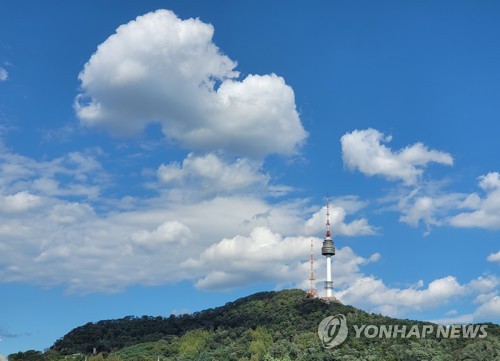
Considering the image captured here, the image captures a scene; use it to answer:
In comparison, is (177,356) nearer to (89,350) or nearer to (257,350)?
(257,350)

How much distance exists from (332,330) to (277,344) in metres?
14.2

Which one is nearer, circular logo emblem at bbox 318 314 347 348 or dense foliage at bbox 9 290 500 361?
dense foliage at bbox 9 290 500 361

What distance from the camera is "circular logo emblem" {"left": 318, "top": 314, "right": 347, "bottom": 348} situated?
141663 millimetres

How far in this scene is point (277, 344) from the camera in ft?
497

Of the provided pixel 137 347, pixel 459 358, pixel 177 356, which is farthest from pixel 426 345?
pixel 137 347

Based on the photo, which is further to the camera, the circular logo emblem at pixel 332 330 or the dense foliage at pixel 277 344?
the circular logo emblem at pixel 332 330

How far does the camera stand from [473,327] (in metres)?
143

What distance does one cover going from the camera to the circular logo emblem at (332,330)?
141663mm

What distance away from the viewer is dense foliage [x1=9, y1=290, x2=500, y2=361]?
419 feet

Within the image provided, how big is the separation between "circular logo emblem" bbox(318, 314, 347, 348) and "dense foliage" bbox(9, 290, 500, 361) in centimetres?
162

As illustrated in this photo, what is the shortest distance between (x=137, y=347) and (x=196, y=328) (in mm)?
26402

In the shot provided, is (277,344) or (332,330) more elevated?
(332,330)

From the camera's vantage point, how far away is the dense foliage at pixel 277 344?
128m

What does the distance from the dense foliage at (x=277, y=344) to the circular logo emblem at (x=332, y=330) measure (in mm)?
1622
